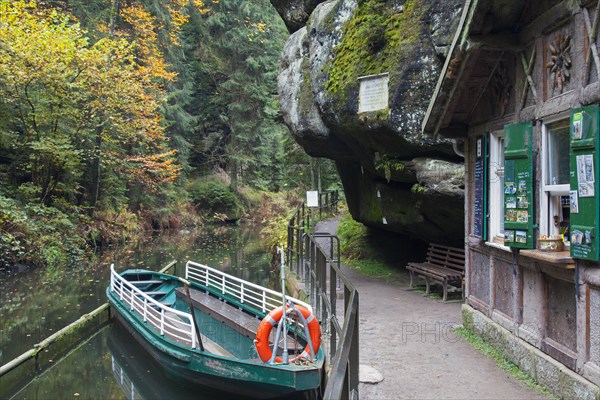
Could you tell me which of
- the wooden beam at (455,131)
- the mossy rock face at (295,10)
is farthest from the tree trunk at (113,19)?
the wooden beam at (455,131)

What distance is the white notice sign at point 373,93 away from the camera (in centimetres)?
1106

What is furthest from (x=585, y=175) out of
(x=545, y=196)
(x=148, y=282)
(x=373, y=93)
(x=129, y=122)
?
(x=129, y=122)

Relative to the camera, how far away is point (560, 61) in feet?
19.0

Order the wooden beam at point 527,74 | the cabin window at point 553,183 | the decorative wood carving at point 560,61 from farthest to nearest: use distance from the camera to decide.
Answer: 1. the wooden beam at point 527,74
2. the cabin window at point 553,183
3. the decorative wood carving at point 560,61

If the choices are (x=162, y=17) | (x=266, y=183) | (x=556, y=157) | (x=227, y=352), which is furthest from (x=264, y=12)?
(x=556, y=157)

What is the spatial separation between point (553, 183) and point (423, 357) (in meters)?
2.90

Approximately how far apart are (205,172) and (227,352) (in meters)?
30.8

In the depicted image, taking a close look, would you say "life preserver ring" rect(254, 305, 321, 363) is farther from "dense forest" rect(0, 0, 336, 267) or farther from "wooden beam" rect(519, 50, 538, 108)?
"dense forest" rect(0, 0, 336, 267)

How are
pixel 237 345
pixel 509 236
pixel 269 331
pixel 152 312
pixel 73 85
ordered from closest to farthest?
1. pixel 509 236
2. pixel 269 331
3. pixel 237 345
4. pixel 152 312
5. pixel 73 85

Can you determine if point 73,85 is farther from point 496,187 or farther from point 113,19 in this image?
point 496,187

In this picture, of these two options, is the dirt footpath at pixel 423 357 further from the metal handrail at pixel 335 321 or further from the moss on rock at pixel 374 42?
the moss on rock at pixel 374 42

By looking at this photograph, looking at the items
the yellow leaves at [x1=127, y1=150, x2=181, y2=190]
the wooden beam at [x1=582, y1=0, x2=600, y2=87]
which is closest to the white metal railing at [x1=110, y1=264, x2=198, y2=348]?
the wooden beam at [x1=582, y1=0, x2=600, y2=87]

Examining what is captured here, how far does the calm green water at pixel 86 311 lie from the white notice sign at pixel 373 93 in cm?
650

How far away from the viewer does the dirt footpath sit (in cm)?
596
